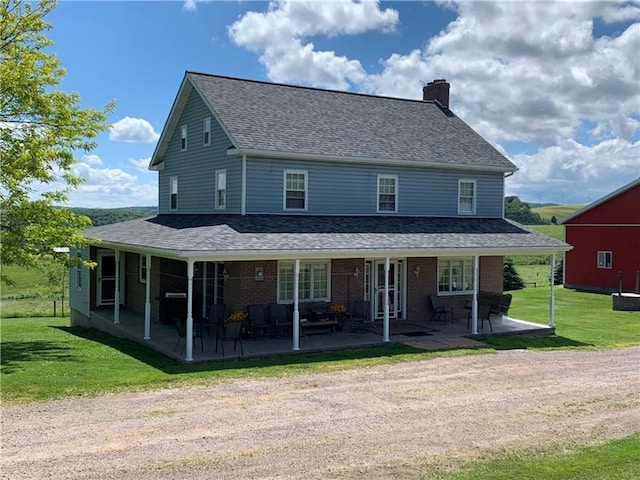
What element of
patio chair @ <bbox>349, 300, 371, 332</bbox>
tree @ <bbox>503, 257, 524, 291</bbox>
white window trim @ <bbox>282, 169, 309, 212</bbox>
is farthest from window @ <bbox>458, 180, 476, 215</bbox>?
tree @ <bbox>503, 257, 524, 291</bbox>

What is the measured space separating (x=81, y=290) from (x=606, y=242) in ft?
89.7

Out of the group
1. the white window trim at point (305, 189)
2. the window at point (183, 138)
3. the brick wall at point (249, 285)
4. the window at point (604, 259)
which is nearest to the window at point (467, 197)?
the white window trim at point (305, 189)

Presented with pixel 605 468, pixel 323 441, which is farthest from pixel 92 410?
pixel 605 468

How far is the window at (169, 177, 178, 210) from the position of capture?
2416cm

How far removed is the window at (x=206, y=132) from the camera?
835 inches

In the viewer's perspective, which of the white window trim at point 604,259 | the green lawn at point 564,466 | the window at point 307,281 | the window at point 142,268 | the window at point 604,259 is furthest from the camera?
the window at point 604,259

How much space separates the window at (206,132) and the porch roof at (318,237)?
2.58m

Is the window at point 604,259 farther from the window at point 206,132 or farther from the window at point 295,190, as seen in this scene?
the window at point 206,132

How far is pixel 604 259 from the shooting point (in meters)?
35.3

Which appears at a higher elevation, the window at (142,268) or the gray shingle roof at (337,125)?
the gray shingle roof at (337,125)

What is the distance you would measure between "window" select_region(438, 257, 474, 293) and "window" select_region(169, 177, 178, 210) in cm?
1022

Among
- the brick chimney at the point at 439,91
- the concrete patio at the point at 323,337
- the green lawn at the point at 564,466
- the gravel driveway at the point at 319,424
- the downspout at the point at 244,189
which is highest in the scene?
the brick chimney at the point at 439,91

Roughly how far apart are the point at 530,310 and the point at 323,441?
1983cm

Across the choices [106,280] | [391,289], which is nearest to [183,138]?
[106,280]
